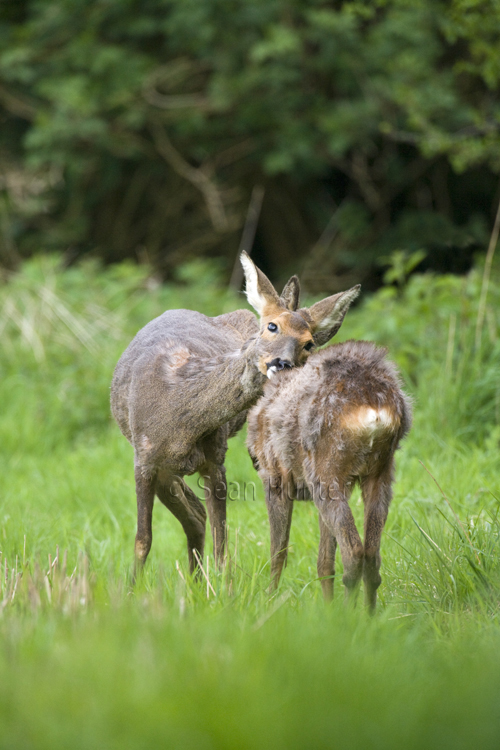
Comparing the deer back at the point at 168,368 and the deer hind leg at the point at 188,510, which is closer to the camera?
the deer back at the point at 168,368

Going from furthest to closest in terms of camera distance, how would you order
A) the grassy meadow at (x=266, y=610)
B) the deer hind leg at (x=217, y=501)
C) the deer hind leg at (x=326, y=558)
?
the deer hind leg at (x=217, y=501), the deer hind leg at (x=326, y=558), the grassy meadow at (x=266, y=610)

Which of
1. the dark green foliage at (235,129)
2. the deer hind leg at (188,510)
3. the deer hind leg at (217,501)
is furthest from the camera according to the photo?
the dark green foliage at (235,129)

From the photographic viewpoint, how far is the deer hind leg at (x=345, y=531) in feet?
9.99

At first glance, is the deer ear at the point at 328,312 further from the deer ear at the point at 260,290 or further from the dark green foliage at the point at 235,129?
the dark green foliage at the point at 235,129

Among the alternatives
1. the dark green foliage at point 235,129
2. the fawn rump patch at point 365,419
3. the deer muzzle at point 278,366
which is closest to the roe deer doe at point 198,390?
the deer muzzle at point 278,366

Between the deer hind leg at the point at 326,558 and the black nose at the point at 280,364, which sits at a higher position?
the black nose at the point at 280,364

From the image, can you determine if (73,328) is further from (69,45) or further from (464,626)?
(464,626)

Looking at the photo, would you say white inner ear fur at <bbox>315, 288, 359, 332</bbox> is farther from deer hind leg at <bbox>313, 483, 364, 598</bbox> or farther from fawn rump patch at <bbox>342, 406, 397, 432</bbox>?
deer hind leg at <bbox>313, 483, 364, 598</bbox>

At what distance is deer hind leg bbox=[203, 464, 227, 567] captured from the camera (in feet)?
13.1

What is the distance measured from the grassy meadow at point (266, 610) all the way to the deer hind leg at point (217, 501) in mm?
127

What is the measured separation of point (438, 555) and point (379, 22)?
31.4ft

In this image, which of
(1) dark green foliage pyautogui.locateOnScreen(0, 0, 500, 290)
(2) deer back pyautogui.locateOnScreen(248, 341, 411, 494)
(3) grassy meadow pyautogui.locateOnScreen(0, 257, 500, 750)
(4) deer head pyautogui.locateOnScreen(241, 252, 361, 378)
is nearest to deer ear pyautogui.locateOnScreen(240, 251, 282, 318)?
(4) deer head pyautogui.locateOnScreen(241, 252, 361, 378)

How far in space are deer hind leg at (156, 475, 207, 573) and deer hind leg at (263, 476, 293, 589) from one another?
709mm

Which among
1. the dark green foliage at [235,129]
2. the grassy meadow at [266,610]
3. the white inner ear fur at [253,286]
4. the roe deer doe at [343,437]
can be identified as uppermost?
the dark green foliage at [235,129]
